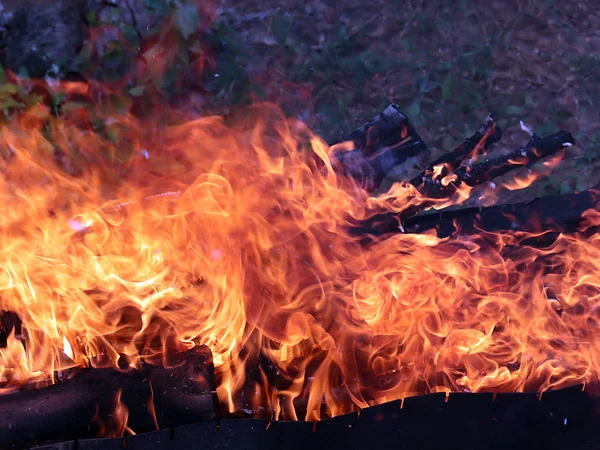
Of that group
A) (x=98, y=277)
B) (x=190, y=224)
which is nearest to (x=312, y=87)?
(x=190, y=224)

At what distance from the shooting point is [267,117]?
240 inches

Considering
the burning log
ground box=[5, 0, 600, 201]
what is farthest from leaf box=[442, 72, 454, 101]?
the burning log

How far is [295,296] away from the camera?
9.69 feet

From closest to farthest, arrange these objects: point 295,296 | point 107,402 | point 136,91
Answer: point 107,402 → point 295,296 → point 136,91

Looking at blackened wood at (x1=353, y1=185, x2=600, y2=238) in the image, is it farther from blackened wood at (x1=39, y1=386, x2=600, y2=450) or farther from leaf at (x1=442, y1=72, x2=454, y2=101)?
leaf at (x1=442, y1=72, x2=454, y2=101)

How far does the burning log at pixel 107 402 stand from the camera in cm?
234

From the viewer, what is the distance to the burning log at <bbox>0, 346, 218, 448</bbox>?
7.67ft

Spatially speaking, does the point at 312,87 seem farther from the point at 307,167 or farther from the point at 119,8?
the point at 307,167

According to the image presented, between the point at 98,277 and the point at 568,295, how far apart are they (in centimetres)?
227

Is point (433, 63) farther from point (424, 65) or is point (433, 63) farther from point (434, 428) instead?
point (434, 428)

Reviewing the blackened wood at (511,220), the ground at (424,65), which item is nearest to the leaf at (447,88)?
the ground at (424,65)

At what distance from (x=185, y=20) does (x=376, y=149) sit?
3.03m

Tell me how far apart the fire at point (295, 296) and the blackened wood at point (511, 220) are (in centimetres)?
6

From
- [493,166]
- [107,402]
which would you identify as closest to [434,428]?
[107,402]
